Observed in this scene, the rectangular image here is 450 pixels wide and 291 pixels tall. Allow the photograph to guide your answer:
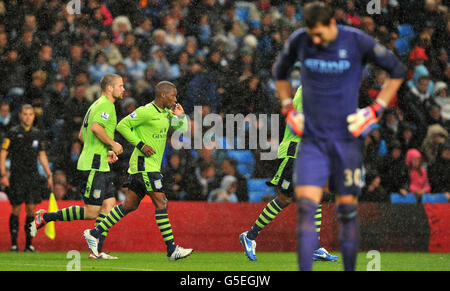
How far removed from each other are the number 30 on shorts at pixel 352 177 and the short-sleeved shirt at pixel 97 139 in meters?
4.85

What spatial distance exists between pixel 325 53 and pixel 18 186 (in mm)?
7102

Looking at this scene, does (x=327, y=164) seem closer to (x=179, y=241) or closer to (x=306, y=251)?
(x=306, y=251)

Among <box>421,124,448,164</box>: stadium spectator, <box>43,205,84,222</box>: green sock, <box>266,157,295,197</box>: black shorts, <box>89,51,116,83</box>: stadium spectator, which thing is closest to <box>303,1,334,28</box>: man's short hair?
<box>266,157,295,197</box>: black shorts

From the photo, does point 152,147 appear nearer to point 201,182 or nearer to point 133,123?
point 133,123

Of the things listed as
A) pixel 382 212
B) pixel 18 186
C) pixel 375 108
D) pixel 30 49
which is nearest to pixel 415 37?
pixel 382 212

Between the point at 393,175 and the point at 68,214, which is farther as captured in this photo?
the point at 393,175

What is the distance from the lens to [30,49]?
1434cm

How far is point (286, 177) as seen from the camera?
10.3 meters

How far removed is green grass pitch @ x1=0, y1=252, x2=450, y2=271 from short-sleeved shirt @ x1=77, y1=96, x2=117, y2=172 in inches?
45.7

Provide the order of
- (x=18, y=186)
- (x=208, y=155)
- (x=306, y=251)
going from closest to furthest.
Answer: (x=306, y=251)
(x=18, y=186)
(x=208, y=155)

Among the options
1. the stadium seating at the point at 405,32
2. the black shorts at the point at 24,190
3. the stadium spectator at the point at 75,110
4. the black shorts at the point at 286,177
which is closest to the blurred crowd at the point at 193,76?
the stadium spectator at the point at 75,110

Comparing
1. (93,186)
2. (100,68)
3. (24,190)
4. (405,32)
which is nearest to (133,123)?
(93,186)

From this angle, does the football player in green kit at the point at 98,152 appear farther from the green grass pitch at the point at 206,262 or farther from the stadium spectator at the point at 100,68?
the stadium spectator at the point at 100,68

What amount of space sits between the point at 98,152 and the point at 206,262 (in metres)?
1.88
